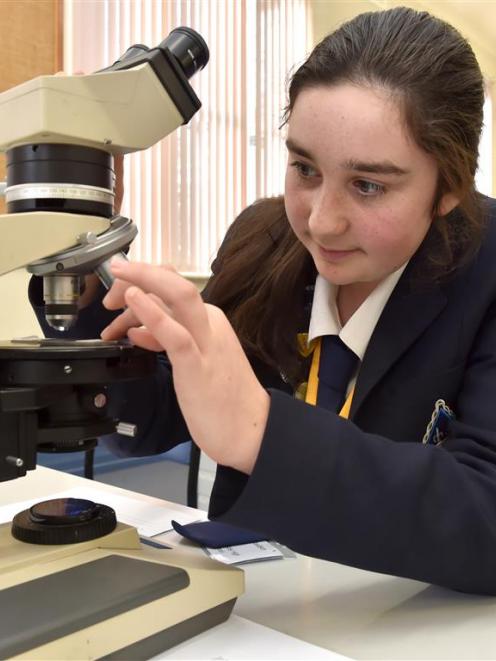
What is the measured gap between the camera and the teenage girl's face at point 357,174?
702mm

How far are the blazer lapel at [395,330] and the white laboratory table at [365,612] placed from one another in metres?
0.22

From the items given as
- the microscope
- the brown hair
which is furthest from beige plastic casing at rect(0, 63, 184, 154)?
the brown hair

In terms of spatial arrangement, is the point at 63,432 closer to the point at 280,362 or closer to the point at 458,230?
the point at 280,362

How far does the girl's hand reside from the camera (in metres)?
0.48

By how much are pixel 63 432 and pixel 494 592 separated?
0.44 meters

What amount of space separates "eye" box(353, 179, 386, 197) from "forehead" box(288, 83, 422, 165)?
0.03 m

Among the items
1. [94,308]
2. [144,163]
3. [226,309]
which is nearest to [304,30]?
[144,163]

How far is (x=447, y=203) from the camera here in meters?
0.81

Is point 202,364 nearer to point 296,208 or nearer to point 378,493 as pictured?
point 378,493

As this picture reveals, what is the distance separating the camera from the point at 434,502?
0.59 meters

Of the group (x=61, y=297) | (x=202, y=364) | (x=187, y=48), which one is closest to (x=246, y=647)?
(x=202, y=364)

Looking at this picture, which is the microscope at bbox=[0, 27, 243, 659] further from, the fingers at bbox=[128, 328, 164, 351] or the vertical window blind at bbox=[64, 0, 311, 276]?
the vertical window blind at bbox=[64, 0, 311, 276]

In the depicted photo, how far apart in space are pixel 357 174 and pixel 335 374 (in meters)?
0.29

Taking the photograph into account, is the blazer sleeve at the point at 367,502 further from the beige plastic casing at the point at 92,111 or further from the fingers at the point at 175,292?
the beige plastic casing at the point at 92,111
